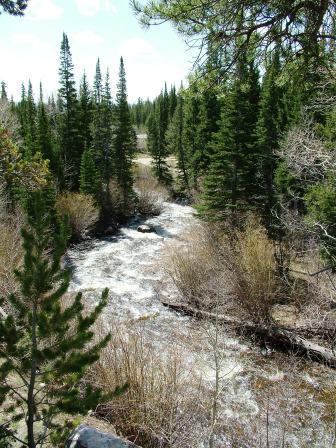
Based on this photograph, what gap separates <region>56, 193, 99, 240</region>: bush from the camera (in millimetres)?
24578

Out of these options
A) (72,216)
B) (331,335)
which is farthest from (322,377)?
(72,216)

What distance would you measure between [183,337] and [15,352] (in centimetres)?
893

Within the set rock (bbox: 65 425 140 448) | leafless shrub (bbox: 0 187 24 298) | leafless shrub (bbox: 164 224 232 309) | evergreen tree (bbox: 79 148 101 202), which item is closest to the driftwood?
leafless shrub (bbox: 164 224 232 309)

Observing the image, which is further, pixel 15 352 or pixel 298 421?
pixel 298 421

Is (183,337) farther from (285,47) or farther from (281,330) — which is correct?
(285,47)

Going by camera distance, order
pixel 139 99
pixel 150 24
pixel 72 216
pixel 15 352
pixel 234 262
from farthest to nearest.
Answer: pixel 139 99
pixel 72 216
pixel 234 262
pixel 150 24
pixel 15 352

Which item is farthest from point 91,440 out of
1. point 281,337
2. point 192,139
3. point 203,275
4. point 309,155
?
point 192,139

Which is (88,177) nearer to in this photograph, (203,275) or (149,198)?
(149,198)

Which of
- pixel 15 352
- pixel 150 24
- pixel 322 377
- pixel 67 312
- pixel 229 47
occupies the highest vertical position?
pixel 150 24

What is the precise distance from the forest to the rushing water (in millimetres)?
56

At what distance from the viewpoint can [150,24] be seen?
16.0 feet

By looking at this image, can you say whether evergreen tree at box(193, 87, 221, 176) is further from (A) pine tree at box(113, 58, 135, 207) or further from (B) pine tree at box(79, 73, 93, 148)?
(B) pine tree at box(79, 73, 93, 148)

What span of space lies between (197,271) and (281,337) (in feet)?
14.2

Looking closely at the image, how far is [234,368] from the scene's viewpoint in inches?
383
